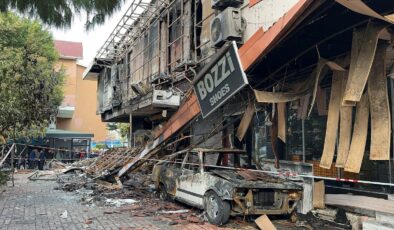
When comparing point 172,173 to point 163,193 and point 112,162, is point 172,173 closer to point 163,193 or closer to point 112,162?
point 163,193

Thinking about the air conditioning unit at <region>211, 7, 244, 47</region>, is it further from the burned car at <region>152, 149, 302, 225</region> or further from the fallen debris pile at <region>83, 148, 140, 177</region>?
the fallen debris pile at <region>83, 148, 140, 177</region>

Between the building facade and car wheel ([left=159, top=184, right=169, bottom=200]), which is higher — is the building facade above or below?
above

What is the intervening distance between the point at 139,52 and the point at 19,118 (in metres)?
8.29

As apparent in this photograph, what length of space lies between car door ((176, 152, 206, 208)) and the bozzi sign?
54.2 inches

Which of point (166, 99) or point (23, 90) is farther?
point (23, 90)

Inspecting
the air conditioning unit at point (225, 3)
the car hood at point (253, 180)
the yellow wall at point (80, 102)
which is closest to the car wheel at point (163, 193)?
the car hood at point (253, 180)

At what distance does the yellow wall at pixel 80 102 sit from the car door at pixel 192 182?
40.7 meters

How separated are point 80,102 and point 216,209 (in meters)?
46.0

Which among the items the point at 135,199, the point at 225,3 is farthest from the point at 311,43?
the point at 135,199

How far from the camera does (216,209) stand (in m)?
8.66

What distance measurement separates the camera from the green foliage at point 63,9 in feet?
17.7

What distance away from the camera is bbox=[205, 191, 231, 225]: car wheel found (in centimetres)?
847

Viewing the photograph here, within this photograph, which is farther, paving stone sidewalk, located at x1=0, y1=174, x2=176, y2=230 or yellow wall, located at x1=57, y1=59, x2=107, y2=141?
yellow wall, located at x1=57, y1=59, x2=107, y2=141

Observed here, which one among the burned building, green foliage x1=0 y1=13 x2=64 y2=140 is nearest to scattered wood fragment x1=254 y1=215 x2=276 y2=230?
the burned building
